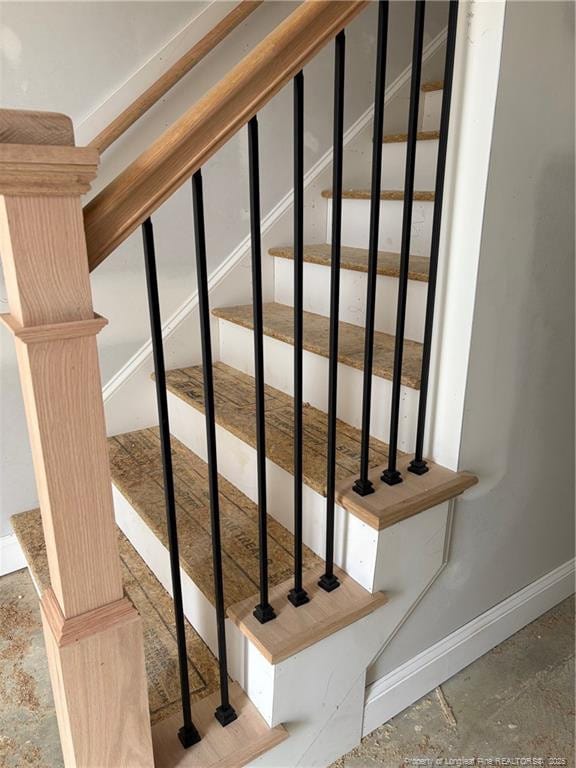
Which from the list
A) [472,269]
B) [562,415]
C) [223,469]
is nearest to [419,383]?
[472,269]

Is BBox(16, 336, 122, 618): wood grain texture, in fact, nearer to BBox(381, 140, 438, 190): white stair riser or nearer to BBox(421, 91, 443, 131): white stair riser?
BBox(381, 140, 438, 190): white stair riser

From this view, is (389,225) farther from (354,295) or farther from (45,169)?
(45,169)

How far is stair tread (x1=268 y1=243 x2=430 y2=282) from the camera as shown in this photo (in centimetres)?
158

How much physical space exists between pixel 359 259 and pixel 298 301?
0.78 m

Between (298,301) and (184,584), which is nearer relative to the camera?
(298,301)

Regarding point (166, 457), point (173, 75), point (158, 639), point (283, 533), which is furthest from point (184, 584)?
point (173, 75)

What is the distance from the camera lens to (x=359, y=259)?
179cm

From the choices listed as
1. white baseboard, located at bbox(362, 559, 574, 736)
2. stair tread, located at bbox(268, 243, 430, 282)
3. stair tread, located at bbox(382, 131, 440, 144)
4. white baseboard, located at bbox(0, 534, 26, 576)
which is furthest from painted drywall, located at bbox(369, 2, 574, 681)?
white baseboard, located at bbox(0, 534, 26, 576)

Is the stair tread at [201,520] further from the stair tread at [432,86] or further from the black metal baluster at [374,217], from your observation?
the stair tread at [432,86]

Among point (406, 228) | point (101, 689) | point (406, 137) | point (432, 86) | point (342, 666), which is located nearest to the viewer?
point (101, 689)

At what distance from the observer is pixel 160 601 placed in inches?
57.7

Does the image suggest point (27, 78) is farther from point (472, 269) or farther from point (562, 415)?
point (562, 415)

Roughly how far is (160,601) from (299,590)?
0.43 meters

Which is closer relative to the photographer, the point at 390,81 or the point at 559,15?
the point at 559,15
